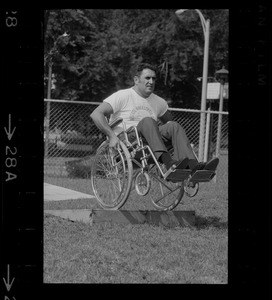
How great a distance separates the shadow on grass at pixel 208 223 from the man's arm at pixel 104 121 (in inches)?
41.6

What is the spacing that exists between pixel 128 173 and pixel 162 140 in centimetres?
44

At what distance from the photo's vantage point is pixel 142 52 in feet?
70.1

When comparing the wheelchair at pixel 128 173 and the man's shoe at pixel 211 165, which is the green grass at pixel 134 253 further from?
the man's shoe at pixel 211 165

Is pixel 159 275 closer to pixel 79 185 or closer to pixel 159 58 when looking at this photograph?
pixel 79 185

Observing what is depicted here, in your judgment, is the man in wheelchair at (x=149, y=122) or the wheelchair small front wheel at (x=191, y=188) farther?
the wheelchair small front wheel at (x=191, y=188)

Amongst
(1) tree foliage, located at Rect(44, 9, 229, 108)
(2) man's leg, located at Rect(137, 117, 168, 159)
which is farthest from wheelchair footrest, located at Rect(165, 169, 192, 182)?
(1) tree foliage, located at Rect(44, 9, 229, 108)

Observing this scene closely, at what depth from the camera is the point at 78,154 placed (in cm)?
980

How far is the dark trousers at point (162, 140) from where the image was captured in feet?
15.2

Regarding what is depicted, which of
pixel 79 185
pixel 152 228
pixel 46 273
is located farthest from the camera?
pixel 79 185

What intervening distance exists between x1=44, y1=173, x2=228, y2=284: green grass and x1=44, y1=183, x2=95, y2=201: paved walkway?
1.71 meters
